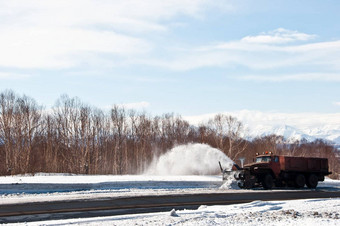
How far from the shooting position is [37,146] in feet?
211

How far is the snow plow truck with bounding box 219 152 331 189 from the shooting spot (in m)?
24.2

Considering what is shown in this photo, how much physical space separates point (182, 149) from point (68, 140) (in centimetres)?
3073

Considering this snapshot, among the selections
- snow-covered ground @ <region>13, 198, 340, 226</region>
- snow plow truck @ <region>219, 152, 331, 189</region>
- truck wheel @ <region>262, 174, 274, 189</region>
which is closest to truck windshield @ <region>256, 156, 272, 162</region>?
snow plow truck @ <region>219, 152, 331, 189</region>

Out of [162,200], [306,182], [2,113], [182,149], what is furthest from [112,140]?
[162,200]

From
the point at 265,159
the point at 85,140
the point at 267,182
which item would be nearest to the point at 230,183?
the point at 267,182

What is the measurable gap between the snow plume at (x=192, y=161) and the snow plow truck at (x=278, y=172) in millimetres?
4681

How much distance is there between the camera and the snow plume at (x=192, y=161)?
3238 centimetres

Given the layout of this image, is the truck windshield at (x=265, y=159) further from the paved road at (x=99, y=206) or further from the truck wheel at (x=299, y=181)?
the paved road at (x=99, y=206)

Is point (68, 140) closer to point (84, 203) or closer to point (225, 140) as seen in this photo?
point (225, 140)

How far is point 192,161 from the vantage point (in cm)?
3525

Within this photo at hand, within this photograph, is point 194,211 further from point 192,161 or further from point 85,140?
point 85,140

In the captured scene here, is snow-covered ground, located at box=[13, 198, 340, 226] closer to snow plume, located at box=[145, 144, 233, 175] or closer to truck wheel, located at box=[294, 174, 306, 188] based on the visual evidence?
truck wheel, located at box=[294, 174, 306, 188]

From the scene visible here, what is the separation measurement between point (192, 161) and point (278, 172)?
10833mm

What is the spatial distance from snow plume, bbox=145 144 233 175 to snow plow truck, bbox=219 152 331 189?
468 centimetres
